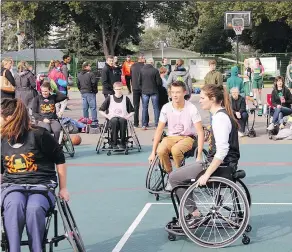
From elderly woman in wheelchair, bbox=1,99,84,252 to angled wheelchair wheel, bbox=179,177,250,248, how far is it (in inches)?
57.6

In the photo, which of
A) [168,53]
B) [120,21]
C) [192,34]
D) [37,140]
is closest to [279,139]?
[37,140]

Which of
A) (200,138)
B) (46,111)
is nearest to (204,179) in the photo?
(200,138)

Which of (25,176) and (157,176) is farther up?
(25,176)

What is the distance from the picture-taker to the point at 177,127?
27.6 ft

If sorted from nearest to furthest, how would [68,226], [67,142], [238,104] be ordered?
[68,226]
[67,142]
[238,104]

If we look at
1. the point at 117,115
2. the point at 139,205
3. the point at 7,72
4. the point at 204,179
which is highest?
the point at 7,72

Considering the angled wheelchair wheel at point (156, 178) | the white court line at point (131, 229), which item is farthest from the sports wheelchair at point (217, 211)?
the angled wheelchair wheel at point (156, 178)

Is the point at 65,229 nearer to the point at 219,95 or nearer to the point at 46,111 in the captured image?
the point at 219,95

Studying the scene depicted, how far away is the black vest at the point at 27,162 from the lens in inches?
212

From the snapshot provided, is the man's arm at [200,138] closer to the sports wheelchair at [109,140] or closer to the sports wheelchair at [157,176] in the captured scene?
the sports wheelchair at [157,176]

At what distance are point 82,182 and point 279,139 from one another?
19.6ft

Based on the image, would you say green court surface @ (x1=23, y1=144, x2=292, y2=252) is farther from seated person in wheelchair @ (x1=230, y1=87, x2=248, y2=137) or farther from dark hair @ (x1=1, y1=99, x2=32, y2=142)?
seated person in wheelchair @ (x1=230, y1=87, x2=248, y2=137)

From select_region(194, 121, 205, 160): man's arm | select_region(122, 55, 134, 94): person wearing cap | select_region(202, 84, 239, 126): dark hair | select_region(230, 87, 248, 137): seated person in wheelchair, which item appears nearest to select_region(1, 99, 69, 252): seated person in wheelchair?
select_region(202, 84, 239, 126): dark hair

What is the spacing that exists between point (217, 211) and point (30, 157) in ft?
6.65
